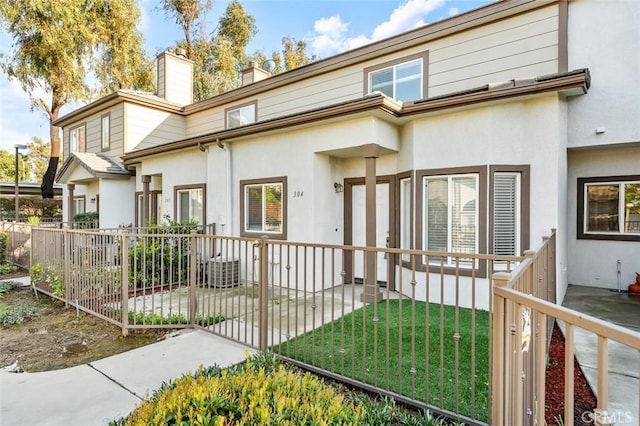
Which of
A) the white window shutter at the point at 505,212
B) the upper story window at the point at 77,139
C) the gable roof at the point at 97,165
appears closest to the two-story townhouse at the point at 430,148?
the white window shutter at the point at 505,212

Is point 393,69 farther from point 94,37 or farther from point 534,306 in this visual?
point 94,37

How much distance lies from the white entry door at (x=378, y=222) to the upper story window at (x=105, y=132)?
10.7 metres

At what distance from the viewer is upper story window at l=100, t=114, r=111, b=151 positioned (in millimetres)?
13320

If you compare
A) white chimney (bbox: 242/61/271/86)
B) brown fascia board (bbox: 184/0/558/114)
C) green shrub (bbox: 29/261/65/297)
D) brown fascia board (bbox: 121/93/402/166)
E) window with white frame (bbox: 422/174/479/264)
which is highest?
white chimney (bbox: 242/61/271/86)

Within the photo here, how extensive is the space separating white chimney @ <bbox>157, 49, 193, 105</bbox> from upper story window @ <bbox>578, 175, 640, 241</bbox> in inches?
547

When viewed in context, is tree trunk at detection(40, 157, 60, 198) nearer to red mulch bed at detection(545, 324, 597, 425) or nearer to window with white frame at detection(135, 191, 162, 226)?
window with white frame at detection(135, 191, 162, 226)

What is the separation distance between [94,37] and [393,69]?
14375 mm

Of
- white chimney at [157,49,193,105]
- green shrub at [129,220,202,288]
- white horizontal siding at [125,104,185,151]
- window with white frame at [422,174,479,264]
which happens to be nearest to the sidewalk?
green shrub at [129,220,202,288]

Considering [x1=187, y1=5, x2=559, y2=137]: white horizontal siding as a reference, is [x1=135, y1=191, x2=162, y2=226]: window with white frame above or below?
below

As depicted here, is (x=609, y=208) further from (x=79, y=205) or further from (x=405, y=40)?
(x=79, y=205)

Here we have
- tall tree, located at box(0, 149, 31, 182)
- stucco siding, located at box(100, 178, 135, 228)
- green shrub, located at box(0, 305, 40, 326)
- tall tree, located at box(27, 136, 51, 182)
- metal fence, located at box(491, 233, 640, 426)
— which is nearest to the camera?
metal fence, located at box(491, 233, 640, 426)

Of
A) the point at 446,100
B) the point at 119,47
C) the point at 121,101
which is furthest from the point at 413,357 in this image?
the point at 119,47

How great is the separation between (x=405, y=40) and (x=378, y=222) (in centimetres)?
444

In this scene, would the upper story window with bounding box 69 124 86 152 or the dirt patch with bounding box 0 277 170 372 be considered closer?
the dirt patch with bounding box 0 277 170 372
